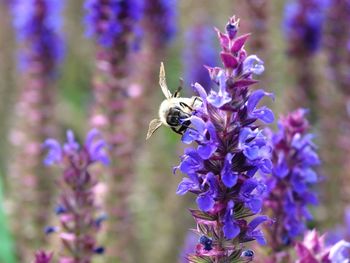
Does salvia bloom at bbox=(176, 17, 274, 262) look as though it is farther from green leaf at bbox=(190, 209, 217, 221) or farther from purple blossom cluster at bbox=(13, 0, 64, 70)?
purple blossom cluster at bbox=(13, 0, 64, 70)

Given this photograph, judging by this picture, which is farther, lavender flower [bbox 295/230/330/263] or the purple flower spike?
lavender flower [bbox 295/230/330/263]

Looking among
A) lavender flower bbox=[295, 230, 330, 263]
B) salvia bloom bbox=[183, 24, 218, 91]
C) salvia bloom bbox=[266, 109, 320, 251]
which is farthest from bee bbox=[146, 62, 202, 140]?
salvia bloom bbox=[183, 24, 218, 91]

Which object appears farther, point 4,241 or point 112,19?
point 112,19

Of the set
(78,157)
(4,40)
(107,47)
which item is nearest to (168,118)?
(78,157)

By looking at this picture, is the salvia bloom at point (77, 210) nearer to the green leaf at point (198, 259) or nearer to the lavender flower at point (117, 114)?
the green leaf at point (198, 259)

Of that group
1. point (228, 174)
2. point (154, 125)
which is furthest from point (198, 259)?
point (154, 125)

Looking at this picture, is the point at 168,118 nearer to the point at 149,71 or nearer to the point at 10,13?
the point at 149,71

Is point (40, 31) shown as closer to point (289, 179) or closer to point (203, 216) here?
point (289, 179)
